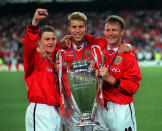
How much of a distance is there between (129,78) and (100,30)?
23.1 m

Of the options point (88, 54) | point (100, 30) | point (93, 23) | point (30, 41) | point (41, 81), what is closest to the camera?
point (30, 41)

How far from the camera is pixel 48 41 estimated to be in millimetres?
3076

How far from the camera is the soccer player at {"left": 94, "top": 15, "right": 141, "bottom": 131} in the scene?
3.04 metres

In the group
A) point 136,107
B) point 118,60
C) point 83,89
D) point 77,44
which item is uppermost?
point 77,44

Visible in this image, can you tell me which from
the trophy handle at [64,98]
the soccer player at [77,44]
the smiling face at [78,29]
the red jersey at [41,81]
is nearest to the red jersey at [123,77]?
the soccer player at [77,44]

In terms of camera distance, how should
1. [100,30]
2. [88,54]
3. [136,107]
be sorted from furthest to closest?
[100,30] → [136,107] → [88,54]

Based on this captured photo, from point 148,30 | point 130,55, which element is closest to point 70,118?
point 130,55

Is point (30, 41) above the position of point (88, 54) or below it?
above

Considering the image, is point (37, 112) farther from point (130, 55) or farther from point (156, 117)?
point (156, 117)

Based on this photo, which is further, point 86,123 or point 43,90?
point 43,90

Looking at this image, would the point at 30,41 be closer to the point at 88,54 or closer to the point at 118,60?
the point at 88,54

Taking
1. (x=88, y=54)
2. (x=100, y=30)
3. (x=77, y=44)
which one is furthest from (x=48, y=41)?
(x=100, y=30)

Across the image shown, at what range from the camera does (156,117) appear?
633 centimetres

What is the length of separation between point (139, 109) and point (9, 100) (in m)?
3.79
